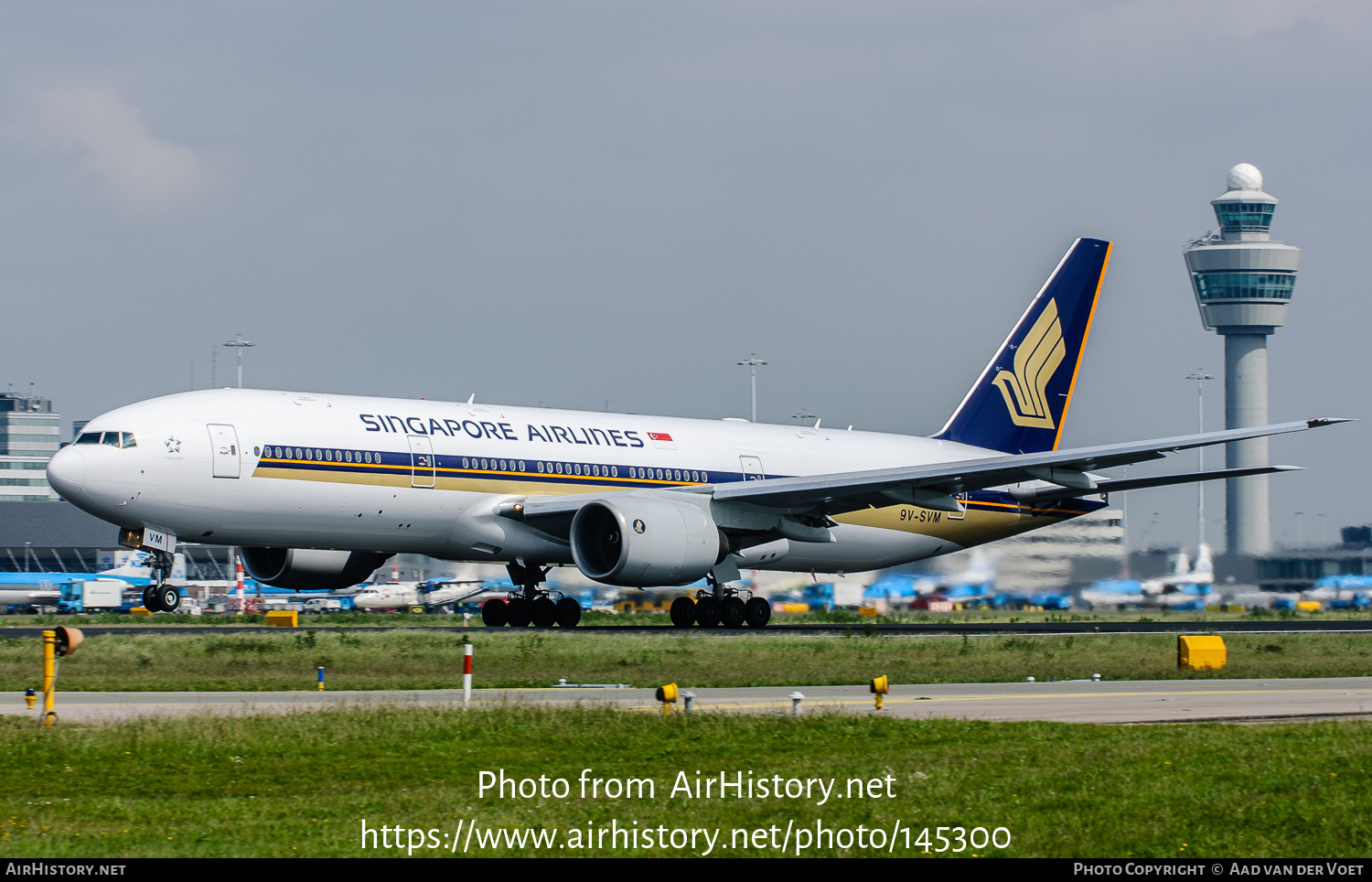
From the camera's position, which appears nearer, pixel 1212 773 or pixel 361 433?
pixel 1212 773

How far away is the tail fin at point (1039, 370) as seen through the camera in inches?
1751

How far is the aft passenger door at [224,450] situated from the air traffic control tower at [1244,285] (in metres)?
121

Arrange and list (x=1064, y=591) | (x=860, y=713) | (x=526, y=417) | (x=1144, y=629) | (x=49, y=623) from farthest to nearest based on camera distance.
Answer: (x=1064, y=591) < (x=49, y=623) < (x=1144, y=629) < (x=526, y=417) < (x=860, y=713)

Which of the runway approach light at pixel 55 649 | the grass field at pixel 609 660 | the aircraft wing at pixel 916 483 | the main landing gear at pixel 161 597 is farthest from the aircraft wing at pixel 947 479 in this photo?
the runway approach light at pixel 55 649

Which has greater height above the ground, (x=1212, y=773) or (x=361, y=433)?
(x=361, y=433)

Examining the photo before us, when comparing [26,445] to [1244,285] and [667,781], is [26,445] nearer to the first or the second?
[1244,285]

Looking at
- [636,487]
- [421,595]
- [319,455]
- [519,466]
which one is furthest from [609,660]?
[421,595]

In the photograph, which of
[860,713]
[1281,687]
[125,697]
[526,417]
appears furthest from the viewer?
[526,417]

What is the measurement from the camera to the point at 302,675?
2422cm

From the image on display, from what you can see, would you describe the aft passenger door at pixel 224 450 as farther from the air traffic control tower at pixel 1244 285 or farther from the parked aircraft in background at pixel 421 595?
the air traffic control tower at pixel 1244 285

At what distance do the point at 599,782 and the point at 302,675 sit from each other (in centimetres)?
1258

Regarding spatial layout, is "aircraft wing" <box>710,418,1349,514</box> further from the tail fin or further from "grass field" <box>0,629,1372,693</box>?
the tail fin
